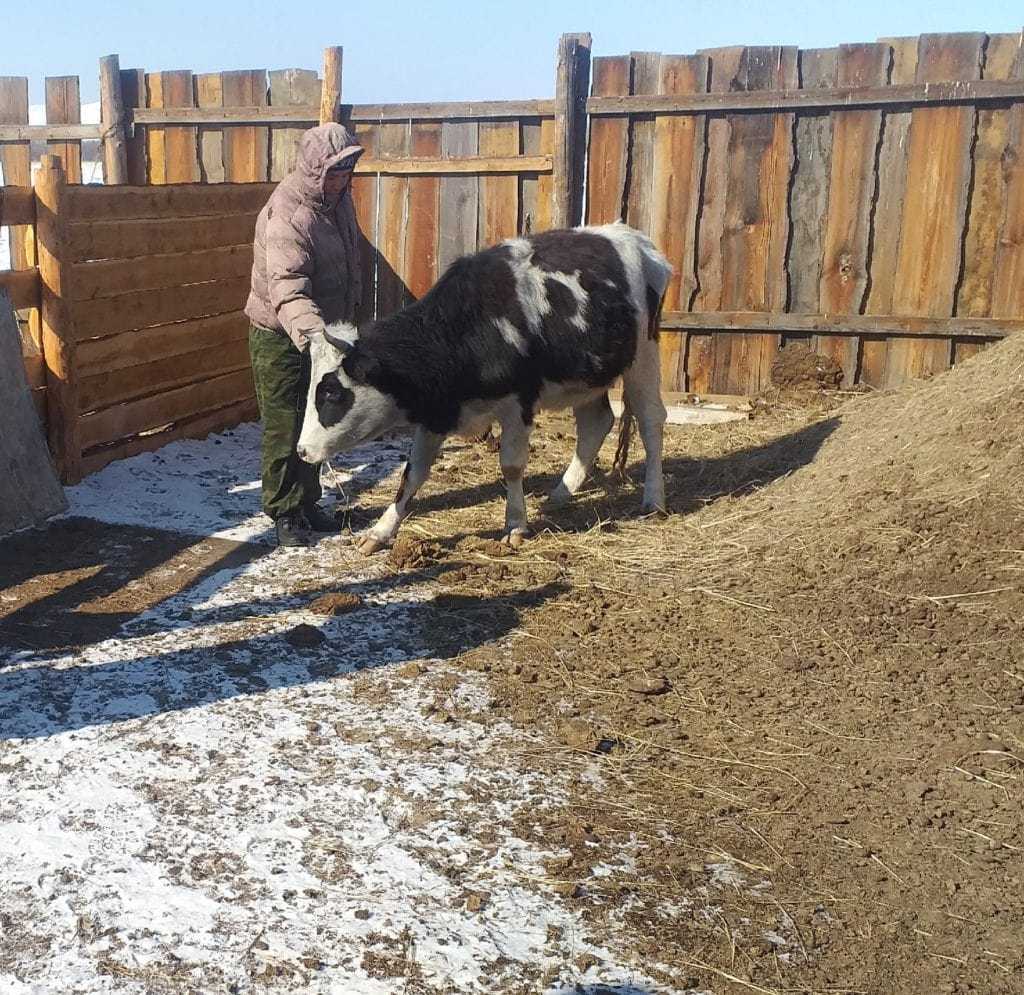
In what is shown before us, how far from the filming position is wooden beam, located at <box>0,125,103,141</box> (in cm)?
1130

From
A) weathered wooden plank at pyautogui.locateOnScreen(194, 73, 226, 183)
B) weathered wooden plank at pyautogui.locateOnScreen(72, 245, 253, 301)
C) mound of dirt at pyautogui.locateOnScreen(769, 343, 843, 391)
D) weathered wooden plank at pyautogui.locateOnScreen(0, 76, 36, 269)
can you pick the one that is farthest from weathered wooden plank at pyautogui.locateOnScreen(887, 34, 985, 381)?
weathered wooden plank at pyautogui.locateOnScreen(0, 76, 36, 269)

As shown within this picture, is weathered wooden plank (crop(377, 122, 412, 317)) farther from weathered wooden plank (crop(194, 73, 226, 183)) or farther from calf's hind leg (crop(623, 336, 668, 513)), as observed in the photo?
calf's hind leg (crop(623, 336, 668, 513))

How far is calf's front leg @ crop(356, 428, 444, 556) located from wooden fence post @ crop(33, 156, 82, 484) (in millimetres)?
2123

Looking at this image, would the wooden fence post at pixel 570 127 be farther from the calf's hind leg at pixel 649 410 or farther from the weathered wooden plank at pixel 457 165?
the calf's hind leg at pixel 649 410

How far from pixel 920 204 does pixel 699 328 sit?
6.39 ft

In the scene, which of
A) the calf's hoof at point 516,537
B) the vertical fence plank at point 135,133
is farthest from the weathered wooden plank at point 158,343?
the calf's hoof at point 516,537

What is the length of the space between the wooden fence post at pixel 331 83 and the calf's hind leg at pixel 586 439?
4249mm

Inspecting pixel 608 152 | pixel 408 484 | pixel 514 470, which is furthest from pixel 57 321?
pixel 608 152

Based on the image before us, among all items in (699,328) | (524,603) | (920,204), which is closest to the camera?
(524,603)

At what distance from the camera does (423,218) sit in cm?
1034

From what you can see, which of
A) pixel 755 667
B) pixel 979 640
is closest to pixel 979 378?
pixel 979 640

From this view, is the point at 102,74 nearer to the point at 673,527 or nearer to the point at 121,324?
the point at 121,324

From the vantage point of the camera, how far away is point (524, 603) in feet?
19.5

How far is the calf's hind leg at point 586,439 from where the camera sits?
762 centimetres
